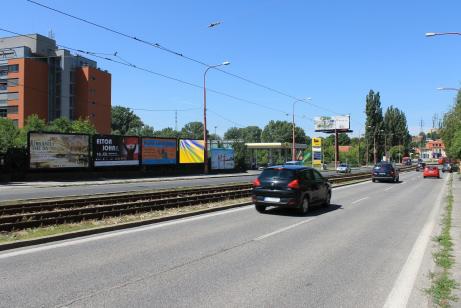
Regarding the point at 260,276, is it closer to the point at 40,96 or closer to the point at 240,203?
the point at 240,203

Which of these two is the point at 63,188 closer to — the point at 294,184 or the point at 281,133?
the point at 294,184

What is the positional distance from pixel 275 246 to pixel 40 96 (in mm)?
90410

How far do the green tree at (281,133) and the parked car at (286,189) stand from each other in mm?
149617

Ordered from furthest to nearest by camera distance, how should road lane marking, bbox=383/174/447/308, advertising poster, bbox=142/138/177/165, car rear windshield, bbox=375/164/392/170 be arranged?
advertising poster, bbox=142/138/177/165
car rear windshield, bbox=375/164/392/170
road lane marking, bbox=383/174/447/308

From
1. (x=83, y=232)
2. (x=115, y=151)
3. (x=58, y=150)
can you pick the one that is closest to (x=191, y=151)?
(x=115, y=151)

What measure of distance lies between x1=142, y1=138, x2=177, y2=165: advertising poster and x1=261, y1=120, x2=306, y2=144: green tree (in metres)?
123

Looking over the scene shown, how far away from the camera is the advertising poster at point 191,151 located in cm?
4509

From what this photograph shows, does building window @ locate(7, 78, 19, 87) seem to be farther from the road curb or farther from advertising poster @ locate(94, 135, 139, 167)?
the road curb

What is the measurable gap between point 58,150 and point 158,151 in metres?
10.7

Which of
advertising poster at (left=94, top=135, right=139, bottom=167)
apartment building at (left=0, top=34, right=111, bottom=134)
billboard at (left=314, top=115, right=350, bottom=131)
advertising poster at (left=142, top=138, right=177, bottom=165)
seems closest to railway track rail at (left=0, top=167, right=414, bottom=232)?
advertising poster at (left=94, top=135, right=139, bottom=167)

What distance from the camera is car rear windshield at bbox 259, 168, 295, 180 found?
46.8ft

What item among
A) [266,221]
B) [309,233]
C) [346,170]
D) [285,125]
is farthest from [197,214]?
[285,125]

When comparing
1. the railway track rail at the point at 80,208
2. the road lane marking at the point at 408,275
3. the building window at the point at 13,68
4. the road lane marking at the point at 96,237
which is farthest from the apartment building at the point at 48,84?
the road lane marking at the point at 408,275

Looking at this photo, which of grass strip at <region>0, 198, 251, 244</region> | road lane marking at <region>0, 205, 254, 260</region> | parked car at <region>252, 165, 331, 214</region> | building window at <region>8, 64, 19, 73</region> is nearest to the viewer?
road lane marking at <region>0, 205, 254, 260</region>
